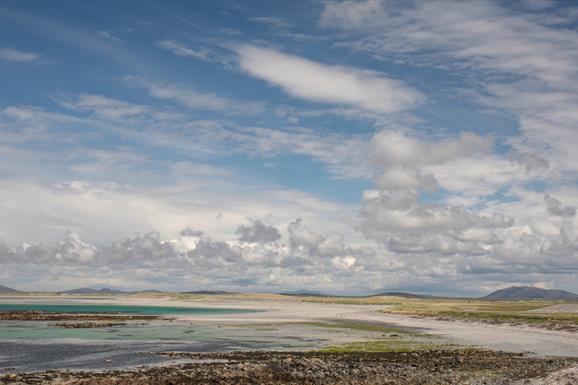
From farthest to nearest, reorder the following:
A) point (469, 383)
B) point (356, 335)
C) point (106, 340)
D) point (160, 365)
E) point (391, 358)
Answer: point (356, 335) < point (106, 340) < point (391, 358) < point (160, 365) < point (469, 383)

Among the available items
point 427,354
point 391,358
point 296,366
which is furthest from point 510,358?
point 296,366

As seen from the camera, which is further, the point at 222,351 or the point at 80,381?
the point at 222,351

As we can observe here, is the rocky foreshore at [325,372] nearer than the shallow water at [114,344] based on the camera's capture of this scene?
Yes

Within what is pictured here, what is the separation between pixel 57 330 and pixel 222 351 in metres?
38.1

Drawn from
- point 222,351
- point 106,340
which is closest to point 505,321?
point 222,351

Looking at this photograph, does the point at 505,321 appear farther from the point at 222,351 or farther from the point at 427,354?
the point at 222,351

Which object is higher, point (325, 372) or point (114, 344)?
point (325, 372)

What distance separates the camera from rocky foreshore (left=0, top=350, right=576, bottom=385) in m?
35.7

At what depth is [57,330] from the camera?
80.4 m

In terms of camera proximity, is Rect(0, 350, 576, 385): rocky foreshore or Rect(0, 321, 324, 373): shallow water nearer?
Rect(0, 350, 576, 385): rocky foreshore

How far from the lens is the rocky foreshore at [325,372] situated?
1406 inches

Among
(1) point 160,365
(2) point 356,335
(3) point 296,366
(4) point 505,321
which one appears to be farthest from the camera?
(4) point 505,321

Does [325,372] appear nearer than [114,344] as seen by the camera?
Yes

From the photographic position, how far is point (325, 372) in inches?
1554
